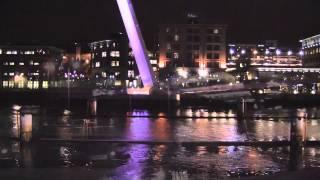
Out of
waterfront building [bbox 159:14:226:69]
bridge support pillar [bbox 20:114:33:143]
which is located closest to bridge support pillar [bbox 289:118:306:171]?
bridge support pillar [bbox 20:114:33:143]

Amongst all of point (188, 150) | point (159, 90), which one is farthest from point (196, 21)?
point (188, 150)

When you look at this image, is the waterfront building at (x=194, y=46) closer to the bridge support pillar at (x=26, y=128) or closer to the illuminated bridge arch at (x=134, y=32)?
the illuminated bridge arch at (x=134, y=32)

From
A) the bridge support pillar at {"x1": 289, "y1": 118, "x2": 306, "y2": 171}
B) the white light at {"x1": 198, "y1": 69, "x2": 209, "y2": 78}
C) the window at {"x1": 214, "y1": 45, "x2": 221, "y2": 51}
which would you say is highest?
the window at {"x1": 214, "y1": 45, "x2": 221, "y2": 51}

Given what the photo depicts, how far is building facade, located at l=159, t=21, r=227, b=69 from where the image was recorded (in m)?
177

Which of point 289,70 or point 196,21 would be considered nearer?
point 289,70

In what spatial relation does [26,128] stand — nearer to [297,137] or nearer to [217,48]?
[297,137]

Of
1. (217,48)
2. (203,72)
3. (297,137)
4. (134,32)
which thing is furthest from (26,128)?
(217,48)

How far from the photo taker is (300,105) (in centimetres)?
10769

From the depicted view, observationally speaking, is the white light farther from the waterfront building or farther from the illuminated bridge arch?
the illuminated bridge arch

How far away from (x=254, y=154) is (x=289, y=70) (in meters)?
153

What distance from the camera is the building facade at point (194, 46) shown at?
579ft

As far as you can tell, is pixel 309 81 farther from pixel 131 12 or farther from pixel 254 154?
pixel 254 154

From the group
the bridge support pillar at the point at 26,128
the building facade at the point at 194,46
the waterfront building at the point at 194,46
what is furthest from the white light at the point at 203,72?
the bridge support pillar at the point at 26,128

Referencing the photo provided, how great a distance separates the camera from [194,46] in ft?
586
